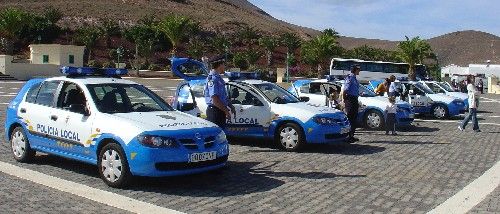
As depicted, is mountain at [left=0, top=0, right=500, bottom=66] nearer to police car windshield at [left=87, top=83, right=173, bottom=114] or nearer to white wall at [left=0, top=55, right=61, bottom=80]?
white wall at [left=0, top=55, right=61, bottom=80]

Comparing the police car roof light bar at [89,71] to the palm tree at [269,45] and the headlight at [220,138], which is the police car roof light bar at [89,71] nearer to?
the headlight at [220,138]

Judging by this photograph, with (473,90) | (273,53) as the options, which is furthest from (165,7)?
(473,90)

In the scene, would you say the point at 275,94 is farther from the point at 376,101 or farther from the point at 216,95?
the point at 376,101

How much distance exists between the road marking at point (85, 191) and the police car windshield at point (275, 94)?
200 inches

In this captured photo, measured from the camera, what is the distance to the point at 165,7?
123m

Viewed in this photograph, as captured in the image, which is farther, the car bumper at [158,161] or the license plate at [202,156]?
the license plate at [202,156]

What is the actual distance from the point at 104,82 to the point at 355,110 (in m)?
6.06

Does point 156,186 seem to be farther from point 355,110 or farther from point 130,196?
point 355,110

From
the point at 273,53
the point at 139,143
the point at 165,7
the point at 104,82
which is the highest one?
the point at 165,7

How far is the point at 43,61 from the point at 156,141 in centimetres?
4513

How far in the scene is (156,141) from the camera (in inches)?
287

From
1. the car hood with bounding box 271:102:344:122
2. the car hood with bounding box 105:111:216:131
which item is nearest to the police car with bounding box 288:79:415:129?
the car hood with bounding box 271:102:344:122

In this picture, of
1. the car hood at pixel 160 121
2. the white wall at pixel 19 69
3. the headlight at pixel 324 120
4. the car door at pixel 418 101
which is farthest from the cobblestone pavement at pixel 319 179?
the white wall at pixel 19 69

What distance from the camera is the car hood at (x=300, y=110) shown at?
441 inches
